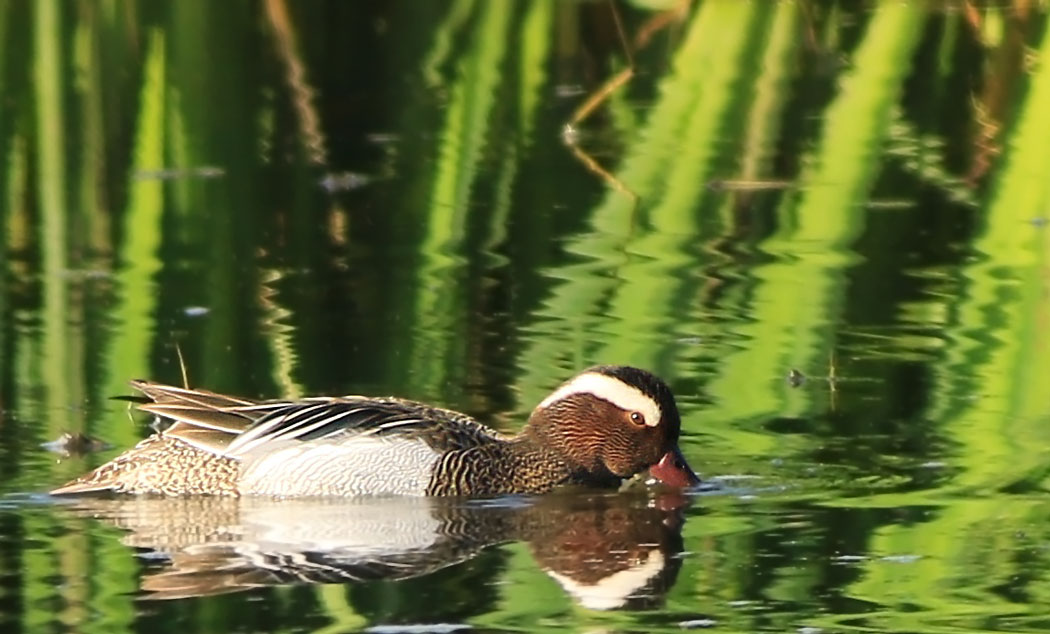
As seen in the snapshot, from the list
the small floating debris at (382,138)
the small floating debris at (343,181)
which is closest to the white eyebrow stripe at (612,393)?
the small floating debris at (343,181)

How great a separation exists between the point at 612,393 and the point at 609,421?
0.30 feet

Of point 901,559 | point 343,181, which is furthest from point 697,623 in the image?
point 343,181

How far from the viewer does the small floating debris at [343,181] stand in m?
13.0

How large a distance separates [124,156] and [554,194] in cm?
237

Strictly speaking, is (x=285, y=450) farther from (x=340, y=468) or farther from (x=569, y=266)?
(x=569, y=266)

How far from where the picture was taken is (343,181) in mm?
13148

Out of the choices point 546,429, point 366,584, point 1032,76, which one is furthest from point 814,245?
point 366,584

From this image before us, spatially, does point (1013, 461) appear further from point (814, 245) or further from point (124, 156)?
point (124, 156)

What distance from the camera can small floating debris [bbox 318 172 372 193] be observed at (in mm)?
12984

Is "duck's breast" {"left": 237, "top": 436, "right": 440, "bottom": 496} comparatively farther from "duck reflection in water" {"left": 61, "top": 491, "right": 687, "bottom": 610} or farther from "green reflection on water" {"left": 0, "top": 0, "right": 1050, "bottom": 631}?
"green reflection on water" {"left": 0, "top": 0, "right": 1050, "bottom": 631}

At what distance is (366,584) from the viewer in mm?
6535

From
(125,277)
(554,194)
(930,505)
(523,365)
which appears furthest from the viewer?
(554,194)

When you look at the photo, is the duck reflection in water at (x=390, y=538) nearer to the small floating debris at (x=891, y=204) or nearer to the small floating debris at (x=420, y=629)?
the small floating debris at (x=420, y=629)

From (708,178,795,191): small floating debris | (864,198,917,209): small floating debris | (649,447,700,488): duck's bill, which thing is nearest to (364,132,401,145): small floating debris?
(708,178,795,191): small floating debris
